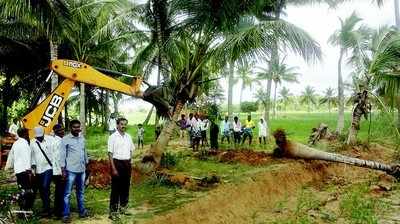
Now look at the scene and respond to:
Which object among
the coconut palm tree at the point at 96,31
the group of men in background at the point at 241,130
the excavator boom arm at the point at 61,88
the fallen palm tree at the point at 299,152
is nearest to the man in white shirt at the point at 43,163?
the excavator boom arm at the point at 61,88

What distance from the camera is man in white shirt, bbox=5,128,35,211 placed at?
27.5 feet

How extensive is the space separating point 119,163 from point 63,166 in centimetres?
92

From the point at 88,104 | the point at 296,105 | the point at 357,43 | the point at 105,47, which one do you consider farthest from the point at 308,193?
the point at 296,105

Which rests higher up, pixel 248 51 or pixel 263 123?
pixel 248 51

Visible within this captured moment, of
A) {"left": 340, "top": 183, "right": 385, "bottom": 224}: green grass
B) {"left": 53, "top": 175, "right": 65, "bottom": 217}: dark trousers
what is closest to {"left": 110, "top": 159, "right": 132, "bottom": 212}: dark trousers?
{"left": 53, "top": 175, "right": 65, "bottom": 217}: dark trousers

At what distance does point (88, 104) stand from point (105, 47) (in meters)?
8.66

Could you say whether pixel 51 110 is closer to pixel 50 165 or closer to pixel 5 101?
pixel 50 165

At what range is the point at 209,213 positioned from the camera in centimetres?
967

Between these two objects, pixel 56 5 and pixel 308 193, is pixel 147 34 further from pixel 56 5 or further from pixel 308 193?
pixel 308 193

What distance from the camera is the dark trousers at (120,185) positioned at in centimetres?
888

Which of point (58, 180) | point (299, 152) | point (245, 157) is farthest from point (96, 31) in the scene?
point (58, 180)

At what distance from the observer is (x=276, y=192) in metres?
12.8

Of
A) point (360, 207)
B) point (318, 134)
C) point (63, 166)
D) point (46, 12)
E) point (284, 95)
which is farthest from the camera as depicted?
point (284, 95)

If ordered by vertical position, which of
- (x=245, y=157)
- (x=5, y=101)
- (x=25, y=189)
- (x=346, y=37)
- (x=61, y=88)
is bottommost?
(x=245, y=157)
